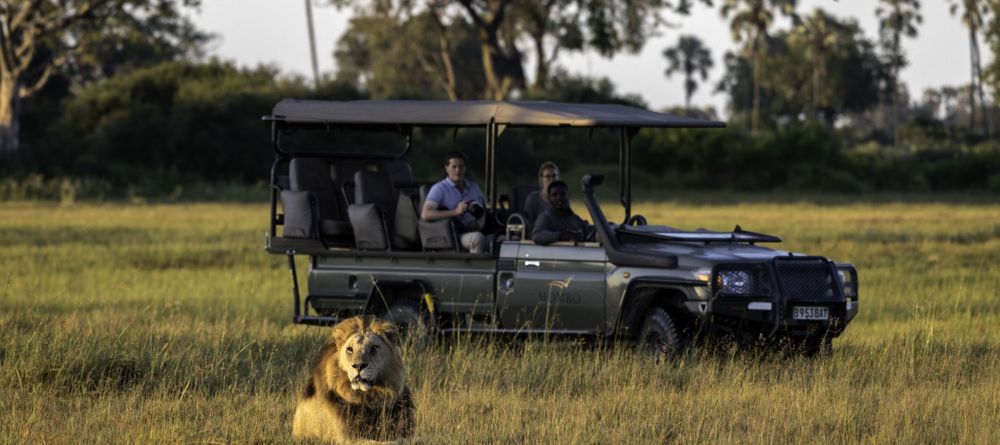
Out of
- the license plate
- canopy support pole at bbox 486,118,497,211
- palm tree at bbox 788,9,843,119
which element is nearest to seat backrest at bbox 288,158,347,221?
canopy support pole at bbox 486,118,497,211

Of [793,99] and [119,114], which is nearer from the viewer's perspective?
[119,114]

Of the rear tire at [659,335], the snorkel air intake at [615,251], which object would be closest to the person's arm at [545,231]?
the snorkel air intake at [615,251]

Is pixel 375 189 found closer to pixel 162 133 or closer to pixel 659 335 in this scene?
pixel 659 335

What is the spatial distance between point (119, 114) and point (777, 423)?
1663 inches

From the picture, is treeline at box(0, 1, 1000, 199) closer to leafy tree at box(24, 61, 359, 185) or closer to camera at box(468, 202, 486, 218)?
leafy tree at box(24, 61, 359, 185)

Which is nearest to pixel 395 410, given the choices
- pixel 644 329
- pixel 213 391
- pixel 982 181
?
pixel 213 391

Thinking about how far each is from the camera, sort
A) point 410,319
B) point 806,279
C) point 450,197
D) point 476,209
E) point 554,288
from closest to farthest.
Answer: point 806,279, point 554,288, point 410,319, point 476,209, point 450,197

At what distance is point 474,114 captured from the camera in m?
12.2

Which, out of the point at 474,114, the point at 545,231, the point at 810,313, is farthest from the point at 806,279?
the point at 474,114

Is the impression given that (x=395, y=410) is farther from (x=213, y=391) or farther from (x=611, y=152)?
(x=611, y=152)

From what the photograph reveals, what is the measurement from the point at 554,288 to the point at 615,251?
0.52m

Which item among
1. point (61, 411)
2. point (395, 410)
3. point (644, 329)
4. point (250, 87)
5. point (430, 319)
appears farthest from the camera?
point (250, 87)

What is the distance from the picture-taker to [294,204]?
43.1ft

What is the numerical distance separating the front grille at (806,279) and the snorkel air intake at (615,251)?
67cm
